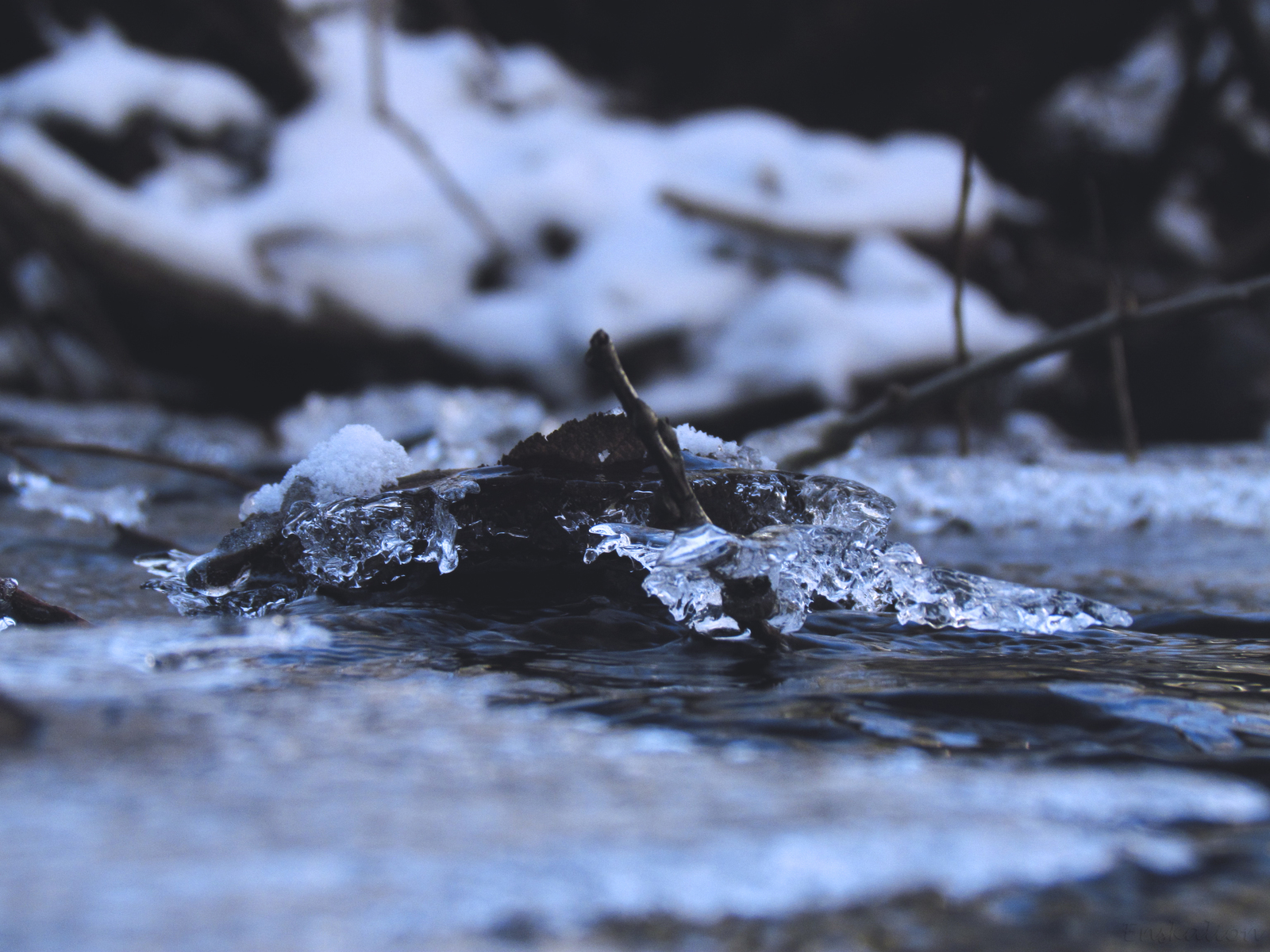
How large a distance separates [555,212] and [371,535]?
3328 mm

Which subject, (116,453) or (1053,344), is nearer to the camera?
(116,453)

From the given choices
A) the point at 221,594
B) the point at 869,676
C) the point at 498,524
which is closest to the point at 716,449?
the point at 498,524

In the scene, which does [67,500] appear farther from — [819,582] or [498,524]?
[819,582]

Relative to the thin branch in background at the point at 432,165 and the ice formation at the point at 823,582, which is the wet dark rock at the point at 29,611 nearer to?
the ice formation at the point at 823,582

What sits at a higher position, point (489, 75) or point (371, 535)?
point (489, 75)

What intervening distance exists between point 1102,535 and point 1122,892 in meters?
1.75

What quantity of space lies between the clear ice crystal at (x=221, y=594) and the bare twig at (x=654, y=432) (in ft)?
1.58

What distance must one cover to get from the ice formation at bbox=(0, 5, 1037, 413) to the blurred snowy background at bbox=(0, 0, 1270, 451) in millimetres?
14

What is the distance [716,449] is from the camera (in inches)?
47.3

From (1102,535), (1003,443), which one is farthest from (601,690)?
(1003,443)

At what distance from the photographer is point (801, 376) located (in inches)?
146

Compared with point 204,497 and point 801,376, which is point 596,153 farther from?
point 204,497

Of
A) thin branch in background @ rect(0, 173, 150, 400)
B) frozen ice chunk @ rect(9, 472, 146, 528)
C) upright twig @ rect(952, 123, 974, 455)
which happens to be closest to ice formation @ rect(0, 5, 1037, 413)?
thin branch in background @ rect(0, 173, 150, 400)

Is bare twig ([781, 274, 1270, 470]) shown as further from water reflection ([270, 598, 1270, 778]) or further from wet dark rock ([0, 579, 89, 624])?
wet dark rock ([0, 579, 89, 624])
